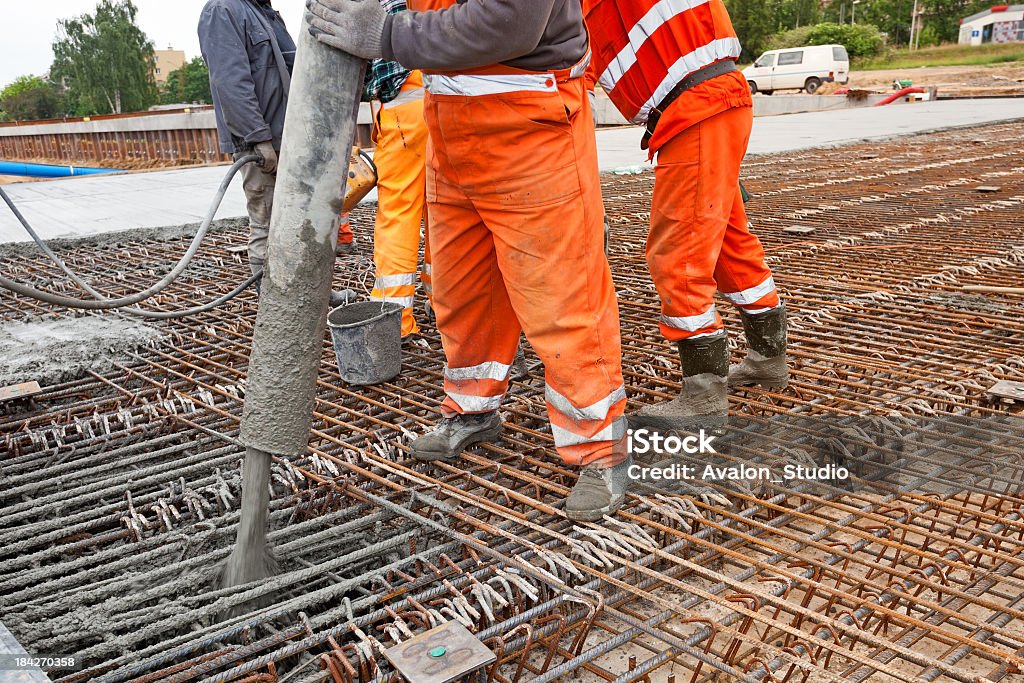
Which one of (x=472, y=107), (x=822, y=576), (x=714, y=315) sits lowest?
(x=822, y=576)

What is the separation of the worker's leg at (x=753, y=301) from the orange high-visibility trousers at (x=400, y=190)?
1329 mm

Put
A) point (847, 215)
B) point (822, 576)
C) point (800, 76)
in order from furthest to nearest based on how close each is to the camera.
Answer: point (800, 76)
point (847, 215)
point (822, 576)

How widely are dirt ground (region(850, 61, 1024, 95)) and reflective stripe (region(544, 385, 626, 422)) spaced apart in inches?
1132

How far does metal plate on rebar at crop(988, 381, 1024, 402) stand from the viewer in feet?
8.68

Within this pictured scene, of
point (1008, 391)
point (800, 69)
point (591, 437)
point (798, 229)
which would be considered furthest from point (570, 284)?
point (800, 69)

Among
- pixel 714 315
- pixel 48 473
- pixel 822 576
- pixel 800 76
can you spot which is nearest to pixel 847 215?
pixel 714 315

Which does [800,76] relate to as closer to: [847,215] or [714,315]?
[847,215]

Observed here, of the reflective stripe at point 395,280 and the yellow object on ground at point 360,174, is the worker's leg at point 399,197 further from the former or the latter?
the yellow object on ground at point 360,174

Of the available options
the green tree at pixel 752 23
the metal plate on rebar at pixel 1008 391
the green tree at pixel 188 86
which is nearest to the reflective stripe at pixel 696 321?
the metal plate on rebar at pixel 1008 391

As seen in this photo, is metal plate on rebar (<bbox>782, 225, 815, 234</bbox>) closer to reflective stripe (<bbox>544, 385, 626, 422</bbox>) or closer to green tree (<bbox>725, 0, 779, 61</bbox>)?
reflective stripe (<bbox>544, 385, 626, 422</bbox>)

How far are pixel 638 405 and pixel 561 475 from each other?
0.61m

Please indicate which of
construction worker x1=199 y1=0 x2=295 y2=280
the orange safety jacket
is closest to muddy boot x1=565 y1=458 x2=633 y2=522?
the orange safety jacket

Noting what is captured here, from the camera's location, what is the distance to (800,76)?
27.9 meters

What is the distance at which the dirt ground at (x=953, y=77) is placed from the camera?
2888cm
